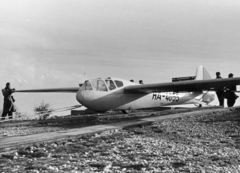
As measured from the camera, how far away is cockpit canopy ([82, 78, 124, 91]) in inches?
493

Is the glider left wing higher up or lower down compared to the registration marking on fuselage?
higher up

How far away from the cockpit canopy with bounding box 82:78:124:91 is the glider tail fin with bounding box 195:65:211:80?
35.3 feet

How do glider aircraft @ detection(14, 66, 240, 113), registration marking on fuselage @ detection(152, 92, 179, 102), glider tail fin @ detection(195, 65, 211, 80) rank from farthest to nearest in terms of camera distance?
glider tail fin @ detection(195, 65, 211, 80)
registration marking on fuselage @ detection(152, 92, 179, 102)
glider aircraft @ detection(14, 66, 240, 113)

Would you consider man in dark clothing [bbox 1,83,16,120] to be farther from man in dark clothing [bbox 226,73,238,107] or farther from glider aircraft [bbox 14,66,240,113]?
man in dark clothing [bbox 226,73,238,107]

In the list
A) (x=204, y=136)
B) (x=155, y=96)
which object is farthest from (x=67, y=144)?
(x=155, y=96)

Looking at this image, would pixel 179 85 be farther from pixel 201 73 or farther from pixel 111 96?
pixel 201 73

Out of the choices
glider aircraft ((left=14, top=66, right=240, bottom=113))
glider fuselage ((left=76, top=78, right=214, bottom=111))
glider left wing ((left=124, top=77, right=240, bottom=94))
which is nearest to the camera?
glider fuselage ((left=76, top=78, right=214, bottom=111))

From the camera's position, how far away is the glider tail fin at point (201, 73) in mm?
22469

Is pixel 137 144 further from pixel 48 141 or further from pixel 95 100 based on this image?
pixel 95 100

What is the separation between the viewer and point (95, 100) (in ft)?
41.0

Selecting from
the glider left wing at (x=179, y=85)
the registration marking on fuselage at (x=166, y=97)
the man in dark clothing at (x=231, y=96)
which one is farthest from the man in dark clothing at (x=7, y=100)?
the man in dark clothing at (x=231, y=96)

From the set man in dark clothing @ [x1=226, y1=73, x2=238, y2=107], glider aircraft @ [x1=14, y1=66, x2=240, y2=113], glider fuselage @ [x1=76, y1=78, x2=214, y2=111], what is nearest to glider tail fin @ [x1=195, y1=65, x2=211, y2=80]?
man in dark clothing @ [x1=226, y1=73, x2=238, y2=107]

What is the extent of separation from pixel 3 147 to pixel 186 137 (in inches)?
159

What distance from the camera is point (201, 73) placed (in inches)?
891
